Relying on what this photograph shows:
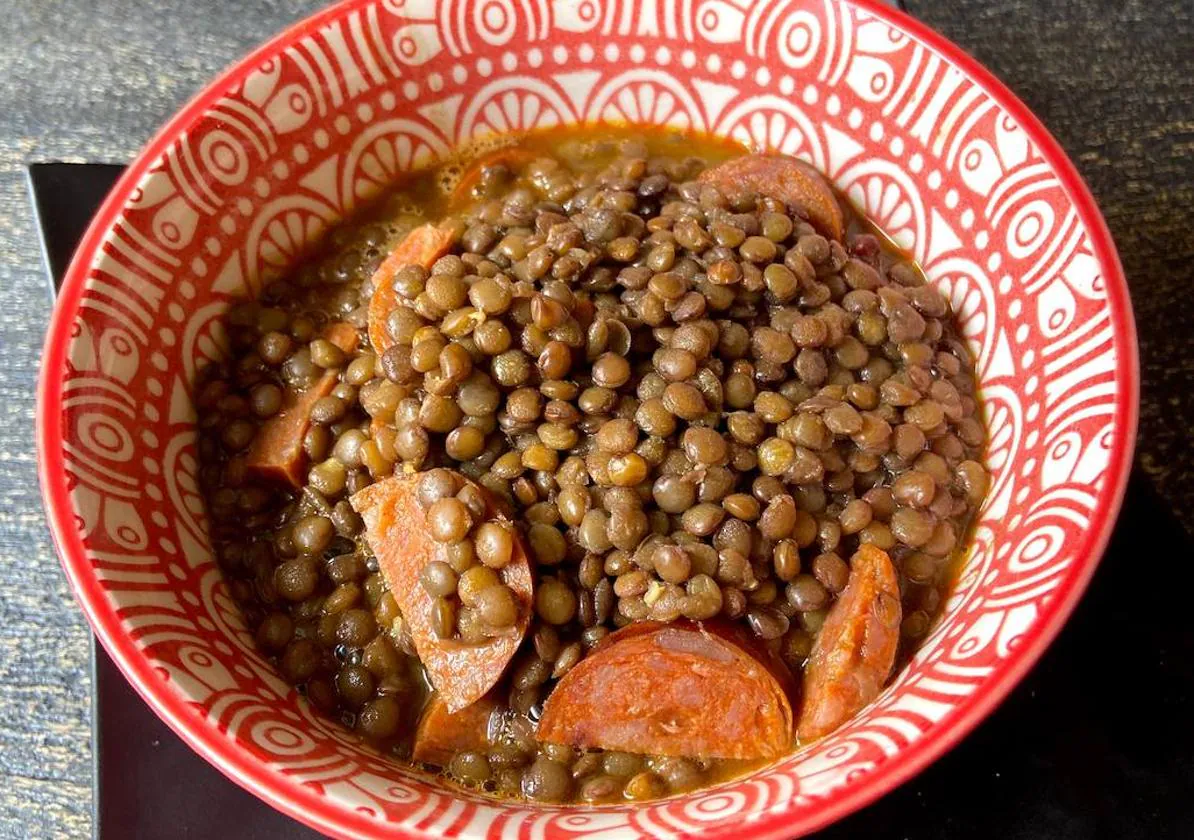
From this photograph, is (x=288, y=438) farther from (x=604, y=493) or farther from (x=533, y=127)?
(x=533, y=127)

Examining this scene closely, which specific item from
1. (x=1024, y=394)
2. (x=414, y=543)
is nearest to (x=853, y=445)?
(x=1024, y=394)

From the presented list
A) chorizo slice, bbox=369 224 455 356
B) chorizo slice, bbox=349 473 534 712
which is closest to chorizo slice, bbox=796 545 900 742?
chorizo slice, bbox=349 473 534 712

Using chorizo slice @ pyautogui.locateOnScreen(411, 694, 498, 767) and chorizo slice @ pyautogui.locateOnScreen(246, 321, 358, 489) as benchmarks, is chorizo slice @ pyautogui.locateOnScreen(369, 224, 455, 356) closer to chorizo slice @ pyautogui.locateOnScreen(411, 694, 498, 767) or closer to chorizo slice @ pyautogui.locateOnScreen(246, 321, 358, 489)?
chorizo slice @ pyautogui.locateOnScreen(246, 321, 358, 489)

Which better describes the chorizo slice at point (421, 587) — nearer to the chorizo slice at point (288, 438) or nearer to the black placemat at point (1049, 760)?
the chorizo slice at point (288, 438)

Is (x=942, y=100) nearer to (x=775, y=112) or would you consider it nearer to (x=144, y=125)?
(x=775, y=112)

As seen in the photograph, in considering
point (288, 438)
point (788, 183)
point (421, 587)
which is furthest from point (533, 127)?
point (421, 587)

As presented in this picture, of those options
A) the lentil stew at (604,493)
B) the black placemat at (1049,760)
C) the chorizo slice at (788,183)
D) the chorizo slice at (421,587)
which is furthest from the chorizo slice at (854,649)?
the chorizo slice at (788,183)
